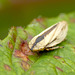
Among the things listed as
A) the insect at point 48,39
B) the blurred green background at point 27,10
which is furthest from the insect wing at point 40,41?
the blurred green background at point 27,10

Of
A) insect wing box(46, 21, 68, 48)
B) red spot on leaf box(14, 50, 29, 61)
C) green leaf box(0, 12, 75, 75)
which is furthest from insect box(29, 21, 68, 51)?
red spot on leaf box(14, 50, 29, 61)

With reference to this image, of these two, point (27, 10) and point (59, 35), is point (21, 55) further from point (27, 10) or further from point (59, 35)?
point (27, 10)

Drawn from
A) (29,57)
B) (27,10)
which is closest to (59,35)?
(29,57)

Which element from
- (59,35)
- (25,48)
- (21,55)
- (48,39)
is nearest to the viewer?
(21,55)

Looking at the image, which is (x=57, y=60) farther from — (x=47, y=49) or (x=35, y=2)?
(x=35, y=2)

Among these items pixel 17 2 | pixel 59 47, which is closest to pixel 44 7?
pixel 17 2
